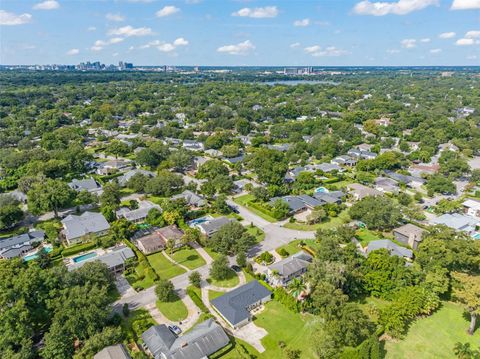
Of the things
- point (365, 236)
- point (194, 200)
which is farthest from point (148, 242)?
point (365, 236)

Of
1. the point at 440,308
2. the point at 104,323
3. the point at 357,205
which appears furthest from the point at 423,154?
the point at 104,323

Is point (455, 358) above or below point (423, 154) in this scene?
below

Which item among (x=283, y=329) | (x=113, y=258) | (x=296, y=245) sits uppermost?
(x=113, y=258)

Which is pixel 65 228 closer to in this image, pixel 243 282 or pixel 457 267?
pixel 243 282

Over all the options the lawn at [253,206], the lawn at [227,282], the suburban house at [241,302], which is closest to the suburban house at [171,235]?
the lawn at [227,282]

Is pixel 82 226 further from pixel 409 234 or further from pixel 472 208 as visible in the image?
pixel 472 208

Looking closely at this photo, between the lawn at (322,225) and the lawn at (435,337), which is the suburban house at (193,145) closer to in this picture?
the lawn at (322,225)

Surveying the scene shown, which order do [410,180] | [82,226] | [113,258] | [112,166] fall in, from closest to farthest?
[113,258] < [82,226] < [410,180] < [112,166]
